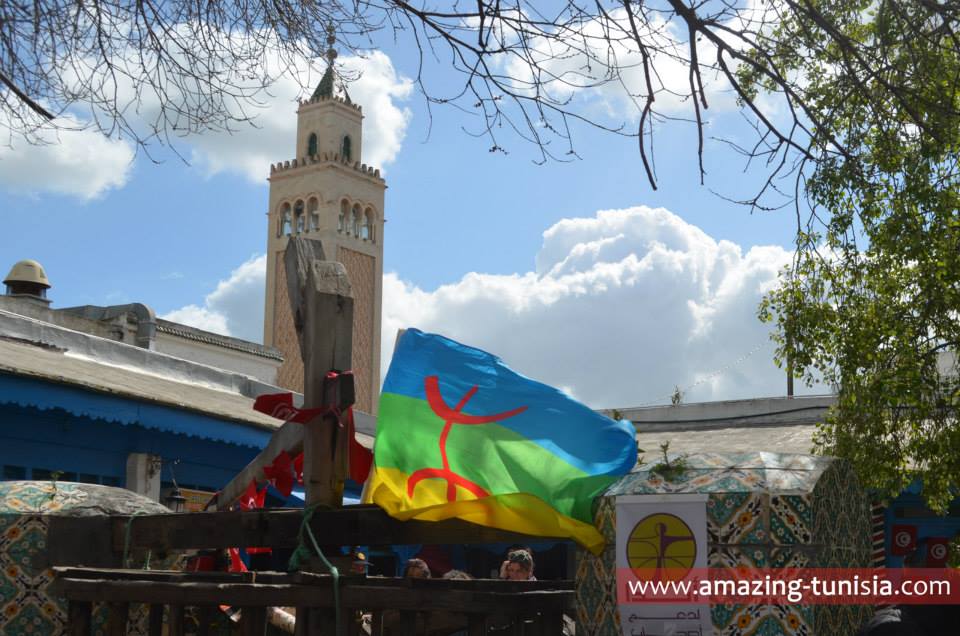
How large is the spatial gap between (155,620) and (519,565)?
3429 millimetres

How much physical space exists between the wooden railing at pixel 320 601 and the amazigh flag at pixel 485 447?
0.30 meters

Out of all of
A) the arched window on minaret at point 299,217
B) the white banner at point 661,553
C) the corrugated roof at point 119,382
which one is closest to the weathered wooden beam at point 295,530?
the white banner at point 661,553

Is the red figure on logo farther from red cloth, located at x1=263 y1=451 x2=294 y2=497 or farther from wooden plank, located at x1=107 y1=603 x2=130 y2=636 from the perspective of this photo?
wooden plank, located at x1=107 y1=603 x2=130 y2=636

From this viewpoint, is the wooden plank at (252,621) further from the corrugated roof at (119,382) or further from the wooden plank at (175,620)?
the corrugated roof at (119,382)

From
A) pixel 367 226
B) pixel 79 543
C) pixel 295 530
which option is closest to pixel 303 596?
pixel 295 530

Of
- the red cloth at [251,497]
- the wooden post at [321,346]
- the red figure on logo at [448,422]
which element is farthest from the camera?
the red cloth at [251,497]

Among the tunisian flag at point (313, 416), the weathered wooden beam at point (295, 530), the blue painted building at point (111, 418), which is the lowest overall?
the weathered wooden beam at point (295, 530)

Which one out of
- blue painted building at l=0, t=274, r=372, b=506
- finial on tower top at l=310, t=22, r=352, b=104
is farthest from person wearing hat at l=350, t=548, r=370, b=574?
blue painted building at l=0, t=274, r=372, b=506

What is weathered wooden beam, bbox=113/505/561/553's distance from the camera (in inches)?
157

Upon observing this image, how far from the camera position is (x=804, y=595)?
3453 mm

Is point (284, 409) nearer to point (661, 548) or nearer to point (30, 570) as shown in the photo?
point (30, 570)

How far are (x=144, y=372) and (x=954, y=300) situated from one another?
32.0 feet

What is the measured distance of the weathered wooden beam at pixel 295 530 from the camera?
4.00 m

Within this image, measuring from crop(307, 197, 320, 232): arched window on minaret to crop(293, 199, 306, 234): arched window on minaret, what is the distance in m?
0.54
